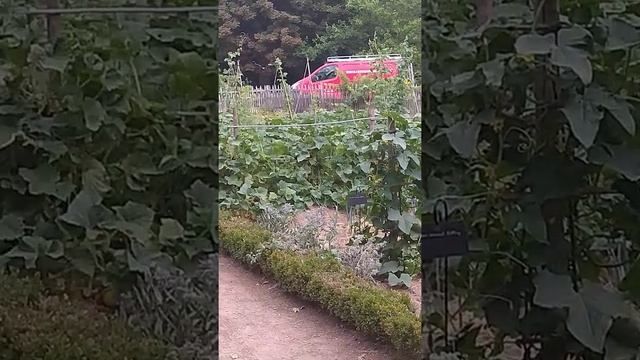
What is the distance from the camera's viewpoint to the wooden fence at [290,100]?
1033 mm

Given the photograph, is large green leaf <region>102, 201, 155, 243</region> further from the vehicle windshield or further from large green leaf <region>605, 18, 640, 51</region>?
large green leaf <region>605, 18, 640, 51</region>

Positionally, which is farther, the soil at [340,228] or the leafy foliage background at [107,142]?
the soil at [340,228]

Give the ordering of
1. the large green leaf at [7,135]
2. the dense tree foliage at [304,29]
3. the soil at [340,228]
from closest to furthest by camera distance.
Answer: the large green leaf at [7,135] < the dense tree foliage at [304,29] < the soil at [340,228]

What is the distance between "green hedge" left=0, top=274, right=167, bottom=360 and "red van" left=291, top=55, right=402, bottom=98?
1.38ft

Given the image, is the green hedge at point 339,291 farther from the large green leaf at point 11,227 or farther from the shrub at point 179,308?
the large green leaf at point 11,227

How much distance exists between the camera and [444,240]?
1073 millimetres

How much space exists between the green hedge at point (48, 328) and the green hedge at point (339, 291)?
0.70 ft

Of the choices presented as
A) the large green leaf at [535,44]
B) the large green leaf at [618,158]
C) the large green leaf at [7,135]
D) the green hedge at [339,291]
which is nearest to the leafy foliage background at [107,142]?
the large green leaf at [7,135]

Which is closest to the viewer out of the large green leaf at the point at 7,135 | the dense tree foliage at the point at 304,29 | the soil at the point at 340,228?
the large green leaf at the point at 7,135

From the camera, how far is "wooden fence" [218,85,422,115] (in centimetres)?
103

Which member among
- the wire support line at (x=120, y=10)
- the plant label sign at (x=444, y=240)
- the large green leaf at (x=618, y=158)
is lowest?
the plant label sign at (x=444, y=240)

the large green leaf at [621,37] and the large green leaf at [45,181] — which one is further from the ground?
the large green leaf at [621,37]

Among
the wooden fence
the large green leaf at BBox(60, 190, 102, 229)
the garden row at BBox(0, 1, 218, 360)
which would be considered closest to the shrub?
the garden row at BBox(0, 1, 218, 360)

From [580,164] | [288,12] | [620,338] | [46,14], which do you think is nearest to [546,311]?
[620,338]
